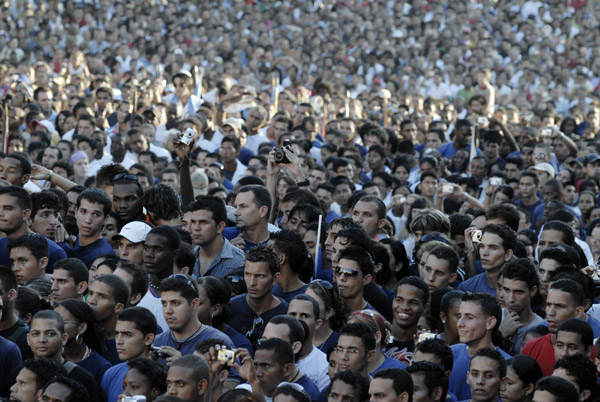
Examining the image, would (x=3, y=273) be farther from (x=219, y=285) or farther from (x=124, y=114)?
(x=124, y=114)

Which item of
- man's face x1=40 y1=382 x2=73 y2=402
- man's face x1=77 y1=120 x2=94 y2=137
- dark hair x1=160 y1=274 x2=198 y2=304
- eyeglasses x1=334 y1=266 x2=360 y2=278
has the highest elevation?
man's face x1=77 y1=120 x2=94 y2=137

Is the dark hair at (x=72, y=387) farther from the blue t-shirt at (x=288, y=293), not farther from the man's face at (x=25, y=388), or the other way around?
the blue t-shirt at (x=288, y=293)

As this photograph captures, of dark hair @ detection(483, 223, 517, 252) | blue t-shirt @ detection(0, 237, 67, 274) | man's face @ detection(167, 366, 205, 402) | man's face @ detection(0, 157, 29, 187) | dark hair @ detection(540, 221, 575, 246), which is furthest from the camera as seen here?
man's face @ detection(0, 157, 29, 187)

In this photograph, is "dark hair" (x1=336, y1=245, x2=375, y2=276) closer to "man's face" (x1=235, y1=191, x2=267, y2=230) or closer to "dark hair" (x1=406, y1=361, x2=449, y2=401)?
"man's face" (x1=235, y1=191, x2=267, y2=230)

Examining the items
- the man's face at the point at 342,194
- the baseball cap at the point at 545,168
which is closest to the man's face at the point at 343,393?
the man's face at the point at 342,194

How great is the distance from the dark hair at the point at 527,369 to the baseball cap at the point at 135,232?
2.87m

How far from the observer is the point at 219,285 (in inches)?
281

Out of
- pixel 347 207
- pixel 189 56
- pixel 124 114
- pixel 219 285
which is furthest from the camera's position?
pixel 189 56

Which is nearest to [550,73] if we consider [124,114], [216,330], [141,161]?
[124,114]

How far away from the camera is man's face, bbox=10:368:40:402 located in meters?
5.86

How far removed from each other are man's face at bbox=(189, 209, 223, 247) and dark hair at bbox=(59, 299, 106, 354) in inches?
64.1

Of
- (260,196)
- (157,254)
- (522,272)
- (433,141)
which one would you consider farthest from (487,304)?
(433,141)

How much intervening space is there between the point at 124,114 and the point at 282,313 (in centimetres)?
900

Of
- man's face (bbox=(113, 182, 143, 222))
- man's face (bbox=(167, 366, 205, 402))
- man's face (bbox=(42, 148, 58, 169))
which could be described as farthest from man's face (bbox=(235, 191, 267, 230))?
man's face (bbox=(42, 148, 58, 169))
